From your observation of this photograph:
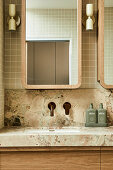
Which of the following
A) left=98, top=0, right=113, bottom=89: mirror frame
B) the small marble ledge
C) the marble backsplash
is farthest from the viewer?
the marble backsplash

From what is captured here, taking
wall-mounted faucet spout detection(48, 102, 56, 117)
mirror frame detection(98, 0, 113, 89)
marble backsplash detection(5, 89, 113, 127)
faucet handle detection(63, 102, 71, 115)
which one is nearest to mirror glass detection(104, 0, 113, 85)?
mirror frame detection(98, 0, 113, 89)

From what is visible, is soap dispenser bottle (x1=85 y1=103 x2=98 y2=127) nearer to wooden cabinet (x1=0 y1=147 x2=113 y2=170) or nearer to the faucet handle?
the faucet handle

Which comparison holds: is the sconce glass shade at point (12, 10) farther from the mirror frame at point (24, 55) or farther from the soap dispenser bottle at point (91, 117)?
the soap dispenser bottle at point (91, 117)

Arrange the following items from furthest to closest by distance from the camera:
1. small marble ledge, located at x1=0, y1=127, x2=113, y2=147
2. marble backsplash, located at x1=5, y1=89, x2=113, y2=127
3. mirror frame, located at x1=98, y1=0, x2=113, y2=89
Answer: marble backsplash, located at x1=5, y1=89, x2=113, y2=127
mirror frame, located at x1=98, y1=0, x2=113, y2=89
small marble ledge, located at x1=0, y1=127, x2=113, y2=147

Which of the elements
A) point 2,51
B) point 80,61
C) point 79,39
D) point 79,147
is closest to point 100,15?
point 79,39

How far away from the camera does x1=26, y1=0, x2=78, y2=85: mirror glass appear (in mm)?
2117

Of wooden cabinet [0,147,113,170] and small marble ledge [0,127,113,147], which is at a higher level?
small marble ledge [0,127,113,147]

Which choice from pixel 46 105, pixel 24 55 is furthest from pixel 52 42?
pixel 46 105

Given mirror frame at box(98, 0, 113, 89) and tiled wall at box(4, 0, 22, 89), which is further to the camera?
tiled wall at box(4, 0, 22, 89)

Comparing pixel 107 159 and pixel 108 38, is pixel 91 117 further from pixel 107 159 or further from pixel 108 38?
pixel 108 38

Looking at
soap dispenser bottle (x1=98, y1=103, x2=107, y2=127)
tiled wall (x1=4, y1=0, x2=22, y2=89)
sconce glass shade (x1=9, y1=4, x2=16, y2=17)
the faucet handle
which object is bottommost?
soap dispenser bottle (x1=98, y1=103, x2=107, y2=127)

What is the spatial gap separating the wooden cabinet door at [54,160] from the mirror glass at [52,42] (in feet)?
2.04

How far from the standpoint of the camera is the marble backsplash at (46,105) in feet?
7.13

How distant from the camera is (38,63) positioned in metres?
2.14
